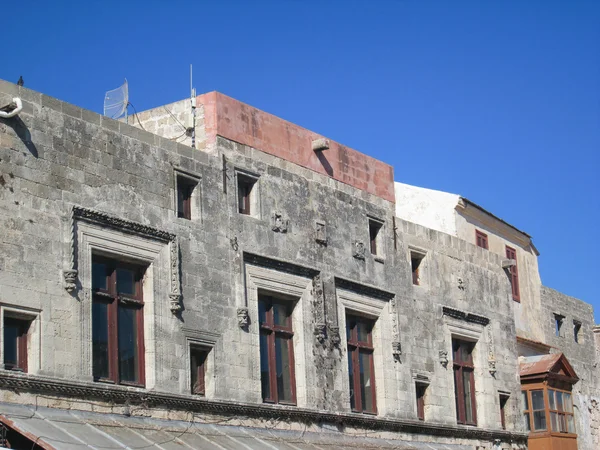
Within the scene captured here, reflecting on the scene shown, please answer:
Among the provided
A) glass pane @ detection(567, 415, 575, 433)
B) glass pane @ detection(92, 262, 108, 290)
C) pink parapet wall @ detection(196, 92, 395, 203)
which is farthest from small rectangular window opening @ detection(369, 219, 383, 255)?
glass pane @ detection(567, 415, 575, 433)

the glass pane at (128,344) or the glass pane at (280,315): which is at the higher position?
the glass pane at (280,315)

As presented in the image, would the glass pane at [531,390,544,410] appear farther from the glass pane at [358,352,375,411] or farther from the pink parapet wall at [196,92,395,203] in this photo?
the glass pane at [358,352,375,411]

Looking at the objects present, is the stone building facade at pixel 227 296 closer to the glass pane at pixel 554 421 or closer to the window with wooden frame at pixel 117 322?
the window with wooden frame at pixel 117 322

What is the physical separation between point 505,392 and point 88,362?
45.5 feet

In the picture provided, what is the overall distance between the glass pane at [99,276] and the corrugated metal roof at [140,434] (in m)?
2.22

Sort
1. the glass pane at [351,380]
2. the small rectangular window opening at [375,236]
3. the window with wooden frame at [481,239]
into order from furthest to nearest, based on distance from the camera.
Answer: the window with wooden frame at [481,239] → the small rectangular window opening at [375,236] → the glass pane at [351,380]

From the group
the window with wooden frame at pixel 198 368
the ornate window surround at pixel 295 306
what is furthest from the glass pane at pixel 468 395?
the window with wooden frame at pixel 198 368

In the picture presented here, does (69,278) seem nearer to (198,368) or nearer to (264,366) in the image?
(198,368)

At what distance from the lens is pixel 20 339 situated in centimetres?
1816

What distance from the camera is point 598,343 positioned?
3809 centimetres

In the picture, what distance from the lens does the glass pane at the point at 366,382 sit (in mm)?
25203

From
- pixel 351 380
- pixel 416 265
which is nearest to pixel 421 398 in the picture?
pixel 351 380

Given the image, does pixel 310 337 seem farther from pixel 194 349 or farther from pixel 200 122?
pixel 200 122

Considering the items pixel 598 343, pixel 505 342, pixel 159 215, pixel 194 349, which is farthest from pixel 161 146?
pixel 598 343
